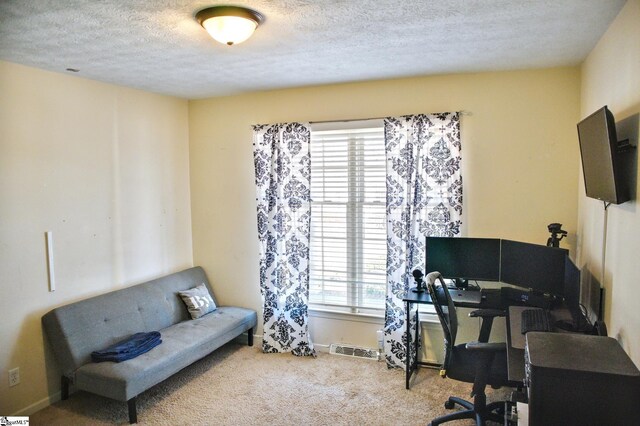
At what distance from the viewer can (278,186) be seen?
3.86 metres

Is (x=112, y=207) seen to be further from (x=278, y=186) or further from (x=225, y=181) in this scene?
(x=278, y=186)

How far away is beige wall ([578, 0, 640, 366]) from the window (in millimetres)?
1612

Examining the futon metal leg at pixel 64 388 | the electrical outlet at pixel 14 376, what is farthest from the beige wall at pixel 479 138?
the electrical outlet at pixel 14 376

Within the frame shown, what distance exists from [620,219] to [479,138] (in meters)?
1.45

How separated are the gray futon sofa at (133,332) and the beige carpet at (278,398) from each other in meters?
0.22

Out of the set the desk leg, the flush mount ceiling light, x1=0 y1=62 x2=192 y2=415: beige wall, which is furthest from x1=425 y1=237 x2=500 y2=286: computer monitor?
x1=0 y1=62 x2=192 y2=415: beige wall

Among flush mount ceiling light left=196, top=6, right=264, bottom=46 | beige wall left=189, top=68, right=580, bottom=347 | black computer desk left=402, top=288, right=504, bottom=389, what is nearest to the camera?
flush mount ceiling light left=196, top=6, right=264, bottom=46

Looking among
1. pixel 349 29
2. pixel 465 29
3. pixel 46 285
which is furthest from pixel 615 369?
pixel 46 285

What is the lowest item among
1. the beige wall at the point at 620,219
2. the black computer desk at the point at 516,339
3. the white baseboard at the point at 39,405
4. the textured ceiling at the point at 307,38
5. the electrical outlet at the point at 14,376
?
the white baseboard at the point at 39,405

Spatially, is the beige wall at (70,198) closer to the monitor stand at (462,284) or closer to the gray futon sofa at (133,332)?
the gray futon sofa at (133,332)

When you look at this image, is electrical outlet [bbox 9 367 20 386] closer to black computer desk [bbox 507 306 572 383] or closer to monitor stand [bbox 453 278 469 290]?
black computer desk [bbox 507 306 572 383]

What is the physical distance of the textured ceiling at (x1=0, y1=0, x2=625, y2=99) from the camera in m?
2.00

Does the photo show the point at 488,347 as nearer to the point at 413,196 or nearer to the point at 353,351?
the point at 413,196

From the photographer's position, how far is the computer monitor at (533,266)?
2.73m
